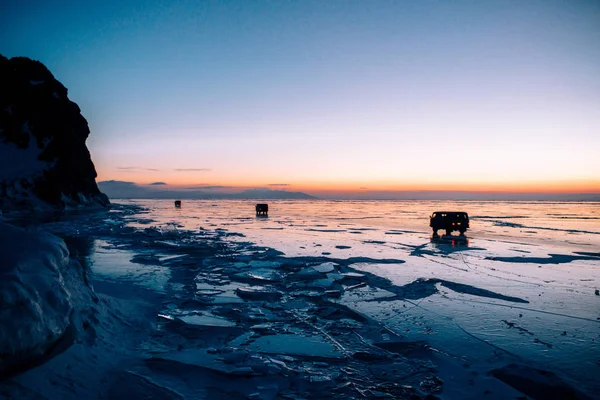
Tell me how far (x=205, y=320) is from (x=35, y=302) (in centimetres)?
367

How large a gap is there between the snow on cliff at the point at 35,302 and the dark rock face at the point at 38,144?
62.1 m

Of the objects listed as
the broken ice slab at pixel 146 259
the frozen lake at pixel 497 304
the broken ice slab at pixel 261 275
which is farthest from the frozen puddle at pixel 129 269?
the frozen lake at pixel 497 304

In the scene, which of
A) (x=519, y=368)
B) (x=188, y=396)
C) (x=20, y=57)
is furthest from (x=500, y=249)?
(x=20, y=57)

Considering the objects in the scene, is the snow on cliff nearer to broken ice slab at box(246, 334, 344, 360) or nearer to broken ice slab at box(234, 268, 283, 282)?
broken ice slab at box(246, 334, 344, 360)

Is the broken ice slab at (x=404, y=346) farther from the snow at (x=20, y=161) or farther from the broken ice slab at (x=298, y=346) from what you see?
the snow at (x=20, y=161)

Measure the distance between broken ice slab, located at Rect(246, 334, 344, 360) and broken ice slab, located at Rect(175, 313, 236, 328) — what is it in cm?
116

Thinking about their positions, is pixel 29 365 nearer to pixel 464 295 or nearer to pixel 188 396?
pixel 188 396

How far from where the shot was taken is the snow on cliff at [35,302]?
3.91 m

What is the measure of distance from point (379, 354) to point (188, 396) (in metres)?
3.32

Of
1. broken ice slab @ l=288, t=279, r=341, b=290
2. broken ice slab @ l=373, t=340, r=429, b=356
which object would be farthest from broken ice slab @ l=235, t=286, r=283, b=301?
broken ice slab @ l=373, t=340, r=429, b=356

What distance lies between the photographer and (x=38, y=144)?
65125 mm

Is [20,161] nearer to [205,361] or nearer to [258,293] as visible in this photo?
[258,293]

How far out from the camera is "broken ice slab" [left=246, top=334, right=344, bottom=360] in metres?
5.90

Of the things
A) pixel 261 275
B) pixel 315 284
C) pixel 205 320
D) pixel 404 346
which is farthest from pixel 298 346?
pixel 261 275
